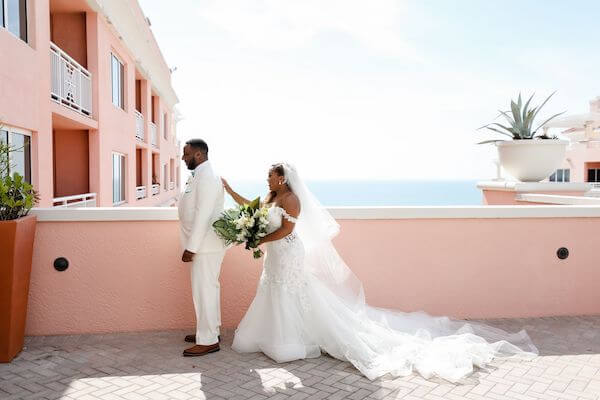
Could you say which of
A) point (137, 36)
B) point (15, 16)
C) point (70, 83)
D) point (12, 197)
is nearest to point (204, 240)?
point (12, 197)

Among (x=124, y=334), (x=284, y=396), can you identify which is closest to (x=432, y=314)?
(x=284, y=396)

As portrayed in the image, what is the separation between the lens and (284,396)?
4352 millimetres

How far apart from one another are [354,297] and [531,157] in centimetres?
694

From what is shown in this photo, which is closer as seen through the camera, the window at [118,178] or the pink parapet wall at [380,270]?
the pink parapet wall at [380,270]

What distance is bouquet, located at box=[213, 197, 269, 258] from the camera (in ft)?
17.2

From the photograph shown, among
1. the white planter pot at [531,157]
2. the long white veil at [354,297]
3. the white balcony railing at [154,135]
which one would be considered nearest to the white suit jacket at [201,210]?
the long white veil at [354,297]

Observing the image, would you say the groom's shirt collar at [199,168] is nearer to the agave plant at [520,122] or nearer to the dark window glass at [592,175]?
the agave plant at [520,122]

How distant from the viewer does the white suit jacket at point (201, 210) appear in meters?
5.29

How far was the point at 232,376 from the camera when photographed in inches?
189

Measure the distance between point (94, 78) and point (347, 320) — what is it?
1099cm

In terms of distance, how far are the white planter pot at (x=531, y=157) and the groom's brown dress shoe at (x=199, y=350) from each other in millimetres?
8357

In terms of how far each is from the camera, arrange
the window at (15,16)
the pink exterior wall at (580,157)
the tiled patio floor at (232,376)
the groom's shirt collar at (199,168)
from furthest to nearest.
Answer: the pink exterior wall at (580,157)
the window at (15,16)
the groom's shirt collar at (199,168)
the tiled patio floor at (232,376)

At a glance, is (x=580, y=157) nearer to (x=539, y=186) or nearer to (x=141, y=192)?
(x=141, y=192)

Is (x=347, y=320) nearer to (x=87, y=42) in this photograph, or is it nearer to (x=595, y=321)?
(x=595, y=321)
